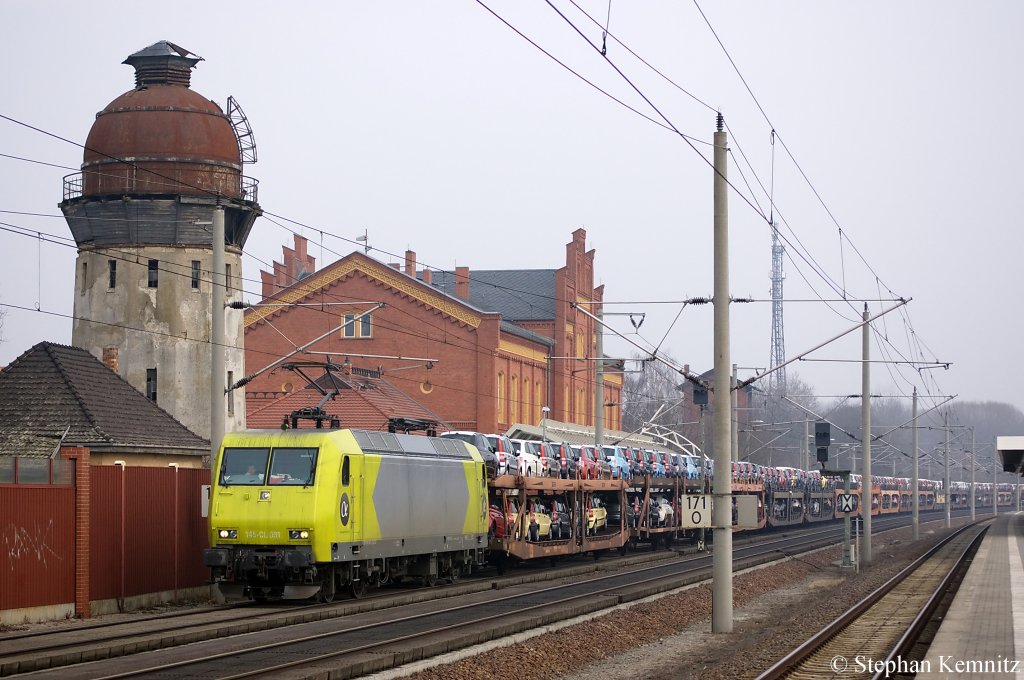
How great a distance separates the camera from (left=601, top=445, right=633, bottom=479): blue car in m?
45.1

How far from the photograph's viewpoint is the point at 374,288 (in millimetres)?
69750

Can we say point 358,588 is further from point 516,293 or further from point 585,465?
point 516,293

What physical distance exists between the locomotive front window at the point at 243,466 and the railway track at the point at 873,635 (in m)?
10.4

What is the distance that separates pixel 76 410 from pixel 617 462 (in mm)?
19855

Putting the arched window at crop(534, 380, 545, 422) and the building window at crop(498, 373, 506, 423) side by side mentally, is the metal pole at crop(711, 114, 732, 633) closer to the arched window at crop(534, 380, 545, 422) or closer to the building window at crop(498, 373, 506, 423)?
the building window at crop(498, 373, 506, 423)

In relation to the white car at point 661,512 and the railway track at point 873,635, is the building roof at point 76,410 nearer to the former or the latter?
the railway track at point 873,635

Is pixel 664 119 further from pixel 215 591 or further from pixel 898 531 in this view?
pixel 898 531

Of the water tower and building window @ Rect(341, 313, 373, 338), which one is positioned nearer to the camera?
the water tower

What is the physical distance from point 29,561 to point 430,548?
9445mm

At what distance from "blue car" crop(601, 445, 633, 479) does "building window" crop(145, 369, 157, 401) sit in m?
14.8

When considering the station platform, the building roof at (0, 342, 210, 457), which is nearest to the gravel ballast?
the station platform

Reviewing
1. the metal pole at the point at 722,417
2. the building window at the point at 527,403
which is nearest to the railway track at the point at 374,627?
the metal pole at the point at 722,417

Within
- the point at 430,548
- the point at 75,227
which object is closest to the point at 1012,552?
the point at 430,548

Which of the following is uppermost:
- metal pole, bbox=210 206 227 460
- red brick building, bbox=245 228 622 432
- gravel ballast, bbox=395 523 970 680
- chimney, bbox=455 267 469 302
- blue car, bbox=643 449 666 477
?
chimney, bbox=455 267 469 302
